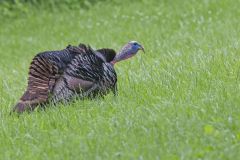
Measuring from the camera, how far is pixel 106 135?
6.48 m

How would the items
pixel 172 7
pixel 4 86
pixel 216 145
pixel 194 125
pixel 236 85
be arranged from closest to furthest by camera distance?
1. pixel 216 145
2. pixel 194 125
3. pixel 236 85
4. pixel 4 86
5. pixel 172 7

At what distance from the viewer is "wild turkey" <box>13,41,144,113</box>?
25.5ft

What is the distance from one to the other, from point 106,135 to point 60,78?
152 cm

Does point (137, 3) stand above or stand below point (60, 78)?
below

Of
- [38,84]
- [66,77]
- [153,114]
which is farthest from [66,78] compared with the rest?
[153,114]

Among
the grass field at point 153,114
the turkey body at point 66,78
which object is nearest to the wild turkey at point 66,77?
the turkey body at point 66,78

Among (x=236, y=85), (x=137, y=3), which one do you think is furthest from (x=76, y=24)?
(x=236, y=85)

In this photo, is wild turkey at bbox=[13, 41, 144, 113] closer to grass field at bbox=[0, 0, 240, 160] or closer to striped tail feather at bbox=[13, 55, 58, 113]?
striped tail feather at bbox=[13, 55, 58, 113]

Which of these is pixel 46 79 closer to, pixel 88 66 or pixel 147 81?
pixel 88 66

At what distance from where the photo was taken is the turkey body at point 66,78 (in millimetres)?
7770

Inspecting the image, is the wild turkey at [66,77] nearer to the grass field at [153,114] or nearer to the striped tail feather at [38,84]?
the striped tail feather at [38,84]

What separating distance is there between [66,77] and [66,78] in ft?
0.04

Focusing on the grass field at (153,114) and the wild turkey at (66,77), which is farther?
the wild turkey at (66,77)

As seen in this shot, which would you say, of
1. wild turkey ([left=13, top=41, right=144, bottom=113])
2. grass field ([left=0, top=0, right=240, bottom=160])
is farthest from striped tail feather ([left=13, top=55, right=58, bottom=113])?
grass field ([left=0, top=0, right=240, bottom=160])
